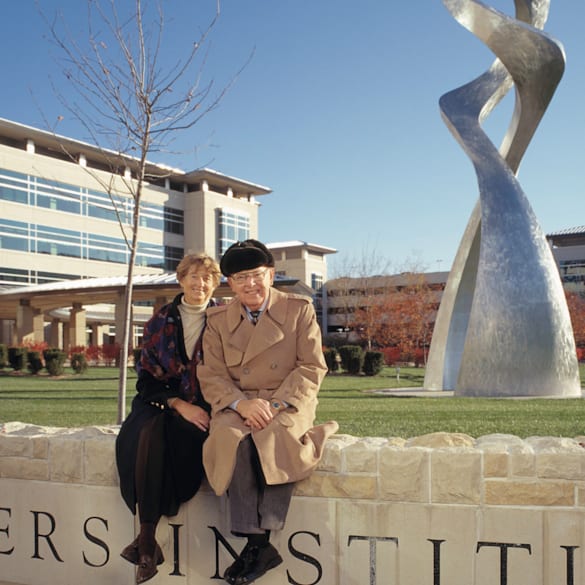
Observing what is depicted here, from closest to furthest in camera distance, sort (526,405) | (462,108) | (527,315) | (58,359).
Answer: (526,405)
(527,315)
(462,108)
(58,359)

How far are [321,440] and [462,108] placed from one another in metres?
13.9

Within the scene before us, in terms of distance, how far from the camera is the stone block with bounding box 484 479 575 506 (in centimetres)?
349

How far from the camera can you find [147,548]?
361 cm

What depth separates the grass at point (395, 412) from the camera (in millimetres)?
8977

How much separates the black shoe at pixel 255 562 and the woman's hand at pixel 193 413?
0.69m

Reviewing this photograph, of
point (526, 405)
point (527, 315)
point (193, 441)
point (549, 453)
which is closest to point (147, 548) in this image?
point (193, 441)

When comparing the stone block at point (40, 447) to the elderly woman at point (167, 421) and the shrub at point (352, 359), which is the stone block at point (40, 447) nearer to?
the elderly woman at point (167, 421)

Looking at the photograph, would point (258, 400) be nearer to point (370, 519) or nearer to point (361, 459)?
point (361, 459)

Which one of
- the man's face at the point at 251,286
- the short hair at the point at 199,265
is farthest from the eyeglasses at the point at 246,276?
the short hair at the point at 199,265

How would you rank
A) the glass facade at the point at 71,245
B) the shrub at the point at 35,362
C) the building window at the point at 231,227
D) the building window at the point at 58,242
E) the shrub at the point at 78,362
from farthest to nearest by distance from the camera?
the building window at the point at 231,227 < the building window at the point at 58,242 < the glass facade at the point at 71,245 < the shrub at the point at 78,362 < the shrub at the point at 35,362

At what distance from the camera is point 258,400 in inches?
143

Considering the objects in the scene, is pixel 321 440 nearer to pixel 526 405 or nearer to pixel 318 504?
pixel 318 504

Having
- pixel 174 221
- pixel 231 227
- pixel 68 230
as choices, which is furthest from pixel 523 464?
pixel 231 227

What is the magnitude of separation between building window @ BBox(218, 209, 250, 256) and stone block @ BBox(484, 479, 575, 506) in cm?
5653
